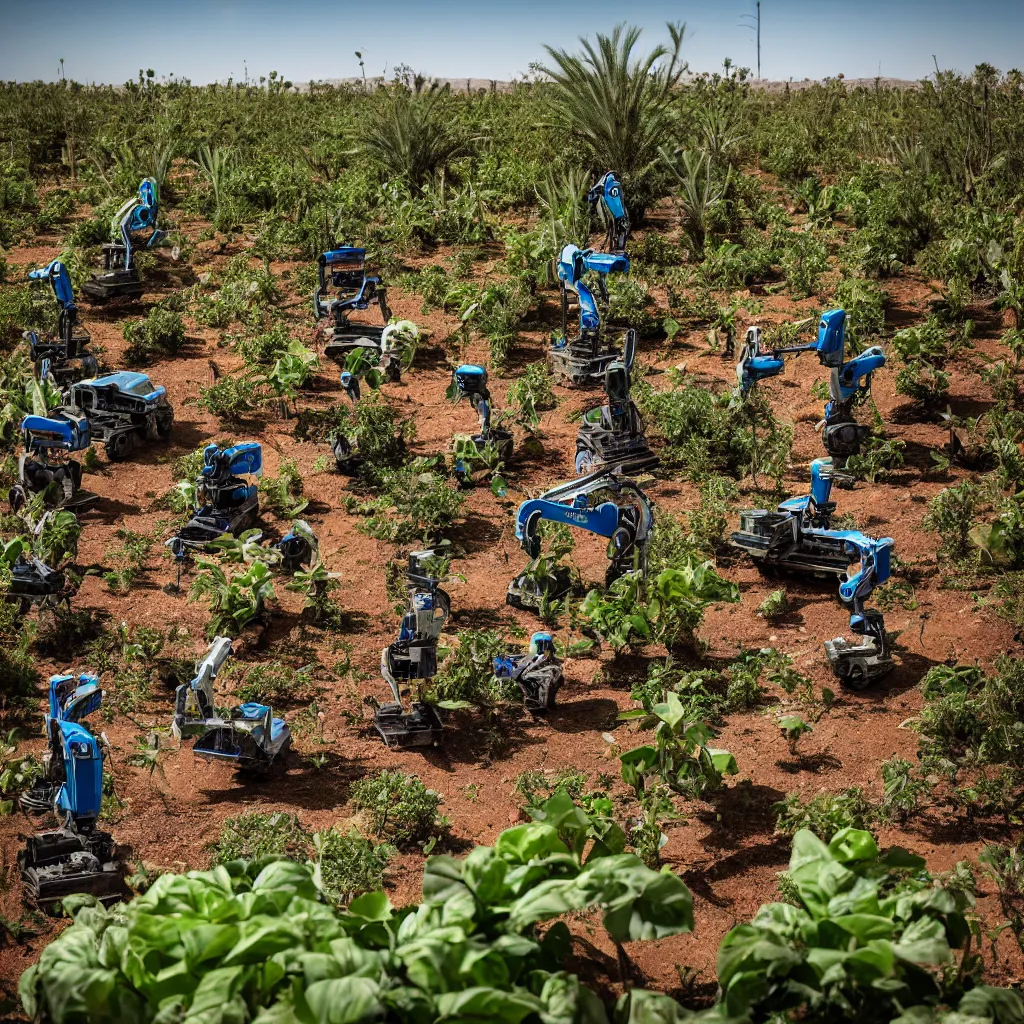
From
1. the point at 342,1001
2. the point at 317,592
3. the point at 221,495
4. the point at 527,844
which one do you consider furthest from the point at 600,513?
the point at 342,1001

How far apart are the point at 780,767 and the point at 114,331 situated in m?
8.96

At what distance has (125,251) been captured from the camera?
13359 millimetres

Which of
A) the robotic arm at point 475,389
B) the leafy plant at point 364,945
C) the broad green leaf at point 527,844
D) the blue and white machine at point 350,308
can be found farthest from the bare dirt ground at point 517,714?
the leafy plant at point 364,945

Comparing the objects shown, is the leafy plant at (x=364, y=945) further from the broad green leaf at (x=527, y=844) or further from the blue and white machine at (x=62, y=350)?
the blue and white machine at (x=62, y=350)

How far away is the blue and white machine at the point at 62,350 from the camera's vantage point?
10844 millimetres

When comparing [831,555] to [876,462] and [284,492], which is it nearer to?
[876,462]

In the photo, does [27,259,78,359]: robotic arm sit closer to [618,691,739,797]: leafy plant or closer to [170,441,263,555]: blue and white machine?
[170,441,263,555]: blue and white machine

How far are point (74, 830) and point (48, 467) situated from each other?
4.31 m

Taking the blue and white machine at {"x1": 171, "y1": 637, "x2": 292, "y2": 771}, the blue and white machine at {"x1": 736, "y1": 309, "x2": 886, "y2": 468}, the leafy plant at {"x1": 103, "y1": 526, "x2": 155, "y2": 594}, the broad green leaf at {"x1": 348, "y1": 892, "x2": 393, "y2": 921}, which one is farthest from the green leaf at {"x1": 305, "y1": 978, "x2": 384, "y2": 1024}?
the blue and white machine at {"x1": 736, "y1": 309, "x2": 886, "y2": 468}

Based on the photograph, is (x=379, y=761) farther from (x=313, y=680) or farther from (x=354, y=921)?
(x=354, y=921)

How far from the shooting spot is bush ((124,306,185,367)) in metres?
12.2

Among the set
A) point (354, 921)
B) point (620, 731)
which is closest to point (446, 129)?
point (620, 731)

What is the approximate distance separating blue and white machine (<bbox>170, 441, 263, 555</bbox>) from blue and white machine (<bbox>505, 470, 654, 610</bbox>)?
2347 millimetres

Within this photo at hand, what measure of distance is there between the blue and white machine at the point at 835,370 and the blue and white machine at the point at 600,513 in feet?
5.86
